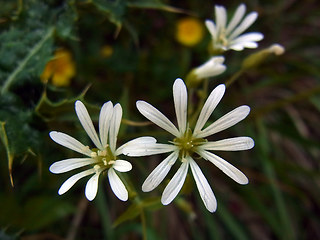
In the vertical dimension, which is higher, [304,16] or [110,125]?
[304,16]

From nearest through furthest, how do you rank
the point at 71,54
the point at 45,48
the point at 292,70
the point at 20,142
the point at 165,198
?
the point at 165,198 → the point at 20,142 → the point at 45,48 → the point at 71,54 → the point at 292,70

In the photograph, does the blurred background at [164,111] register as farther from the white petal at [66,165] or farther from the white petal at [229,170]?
the white petal at [229,170]

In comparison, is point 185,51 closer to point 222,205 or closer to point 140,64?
point 140,64

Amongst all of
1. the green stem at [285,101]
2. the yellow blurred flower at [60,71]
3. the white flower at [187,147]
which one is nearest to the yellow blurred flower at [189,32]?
the green stem at [285,101]

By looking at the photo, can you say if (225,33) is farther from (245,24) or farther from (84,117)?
(84,117)

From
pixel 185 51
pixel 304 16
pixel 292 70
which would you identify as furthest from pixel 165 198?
pixel 304 16

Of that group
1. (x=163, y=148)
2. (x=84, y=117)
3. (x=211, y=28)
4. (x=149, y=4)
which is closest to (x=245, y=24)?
(x=211, y=28)
